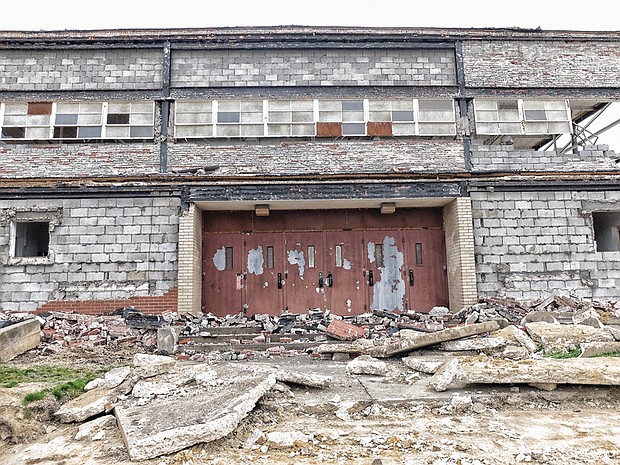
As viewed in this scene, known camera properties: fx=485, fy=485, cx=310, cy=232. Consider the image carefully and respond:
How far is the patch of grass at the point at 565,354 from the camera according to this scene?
7.02 m

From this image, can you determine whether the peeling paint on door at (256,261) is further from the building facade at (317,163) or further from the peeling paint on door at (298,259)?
the peeling paint on door at (298,259)

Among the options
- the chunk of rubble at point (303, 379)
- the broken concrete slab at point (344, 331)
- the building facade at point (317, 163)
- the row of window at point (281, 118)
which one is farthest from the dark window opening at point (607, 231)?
the chunk of rubble at point (303, 379)

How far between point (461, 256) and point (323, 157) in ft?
14.1

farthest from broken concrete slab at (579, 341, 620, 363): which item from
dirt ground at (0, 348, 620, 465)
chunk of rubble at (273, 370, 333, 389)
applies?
chunk of rubble at (273, 370, 333, 389)

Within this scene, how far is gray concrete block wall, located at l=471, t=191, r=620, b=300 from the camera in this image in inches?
470

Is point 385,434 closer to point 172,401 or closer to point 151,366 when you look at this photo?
point 172,401

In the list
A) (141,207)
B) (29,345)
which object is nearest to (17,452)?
(29,345)

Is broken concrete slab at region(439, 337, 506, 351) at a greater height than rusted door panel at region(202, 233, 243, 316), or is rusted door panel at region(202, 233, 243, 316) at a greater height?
rusted door panel at region(202, 233, 243, 316)

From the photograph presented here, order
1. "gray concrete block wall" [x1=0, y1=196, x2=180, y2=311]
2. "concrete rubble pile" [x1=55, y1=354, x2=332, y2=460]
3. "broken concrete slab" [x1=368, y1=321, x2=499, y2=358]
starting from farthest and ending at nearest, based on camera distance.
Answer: "gray concrete block wall" [x1=0, y1=196, x2=180, y2=311] → "broken concrete slab" [x1=368, y1=321, x2=499, y2=358] → "concrete rubble pile" [x1=55, y1=354, x2=332, y2=460]

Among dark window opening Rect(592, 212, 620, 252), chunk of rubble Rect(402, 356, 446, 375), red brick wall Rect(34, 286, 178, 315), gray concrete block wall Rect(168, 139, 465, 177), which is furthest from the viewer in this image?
dark window opening Rect(592, 212, 620, 252)

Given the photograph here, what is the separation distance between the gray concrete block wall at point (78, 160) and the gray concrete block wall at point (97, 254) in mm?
813

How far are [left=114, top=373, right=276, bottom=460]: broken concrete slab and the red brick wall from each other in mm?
6522

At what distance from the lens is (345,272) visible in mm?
12984

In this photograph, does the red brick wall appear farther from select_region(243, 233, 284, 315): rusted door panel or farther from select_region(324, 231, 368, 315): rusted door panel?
select_region(324, 231, 368, 315): rusted door panel
